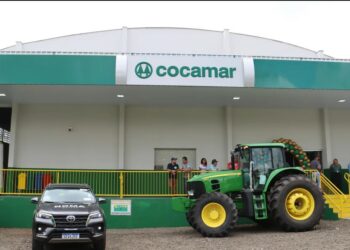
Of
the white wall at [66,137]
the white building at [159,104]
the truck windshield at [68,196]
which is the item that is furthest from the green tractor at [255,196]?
the white wall at [66,137]

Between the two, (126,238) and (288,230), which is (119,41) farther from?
(288,230)

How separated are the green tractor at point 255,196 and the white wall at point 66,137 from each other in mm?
7085

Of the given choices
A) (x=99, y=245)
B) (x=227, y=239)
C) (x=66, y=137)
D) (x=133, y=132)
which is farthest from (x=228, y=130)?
(x=99, y=245)

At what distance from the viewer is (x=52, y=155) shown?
1870 cm

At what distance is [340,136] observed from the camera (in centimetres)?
2009

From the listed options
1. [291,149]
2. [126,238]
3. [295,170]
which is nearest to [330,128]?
[291,149]

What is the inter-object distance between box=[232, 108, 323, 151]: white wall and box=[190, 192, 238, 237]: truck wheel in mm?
7921

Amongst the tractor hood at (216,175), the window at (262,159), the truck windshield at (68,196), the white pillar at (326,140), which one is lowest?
the truck windshield at (68,196)

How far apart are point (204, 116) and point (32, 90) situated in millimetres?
7448

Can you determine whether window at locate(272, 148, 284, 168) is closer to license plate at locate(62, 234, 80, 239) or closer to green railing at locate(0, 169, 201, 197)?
green railing at locate(0, 169, 201, 197)

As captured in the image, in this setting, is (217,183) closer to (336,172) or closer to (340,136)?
(336,172)

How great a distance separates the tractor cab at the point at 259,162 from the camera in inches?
486

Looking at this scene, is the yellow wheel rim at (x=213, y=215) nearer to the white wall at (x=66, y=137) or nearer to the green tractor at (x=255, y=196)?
the green tractor at (x=255, y=196)

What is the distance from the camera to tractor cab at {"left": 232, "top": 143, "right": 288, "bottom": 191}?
12.4m
